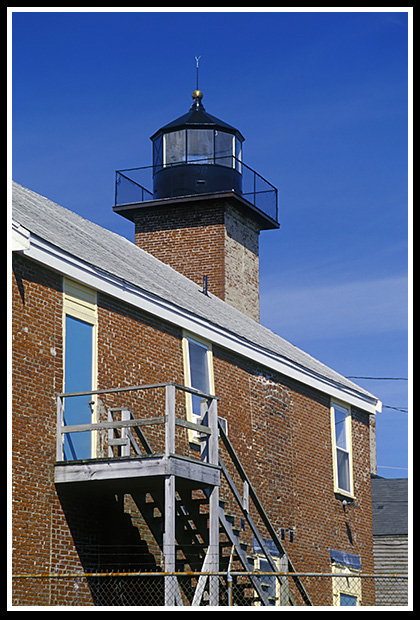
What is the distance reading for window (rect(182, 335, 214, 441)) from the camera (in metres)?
17.8

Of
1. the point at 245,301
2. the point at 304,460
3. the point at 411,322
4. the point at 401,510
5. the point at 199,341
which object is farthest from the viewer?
the point at 401,510

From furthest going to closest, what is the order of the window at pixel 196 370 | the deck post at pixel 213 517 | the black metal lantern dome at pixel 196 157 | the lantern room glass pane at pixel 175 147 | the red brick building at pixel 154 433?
the lantern room glass pane at pixel 175 147, the black metal lantern dome at pixel 196 157, the window at pixel 196 370, the deck post at pixel 213 517, the red brick building at pixel 154 433

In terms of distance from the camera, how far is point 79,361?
1498cm

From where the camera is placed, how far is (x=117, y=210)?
1147 inches

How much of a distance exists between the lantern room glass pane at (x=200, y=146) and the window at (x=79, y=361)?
15111mm

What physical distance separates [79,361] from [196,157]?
625 inches

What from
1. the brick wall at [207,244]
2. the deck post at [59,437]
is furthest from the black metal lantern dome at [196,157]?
the deck post at [59,437]

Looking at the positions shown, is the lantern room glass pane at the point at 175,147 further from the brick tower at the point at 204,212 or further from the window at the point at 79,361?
the window at the point at 79,361

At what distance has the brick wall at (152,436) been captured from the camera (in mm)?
13555

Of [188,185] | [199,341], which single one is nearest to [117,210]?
[188,185]

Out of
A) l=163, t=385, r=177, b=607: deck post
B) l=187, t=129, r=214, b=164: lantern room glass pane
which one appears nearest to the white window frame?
l=187, t=129, r=214, b=164: lantern room glass pane

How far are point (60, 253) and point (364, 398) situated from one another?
1187 centimetres

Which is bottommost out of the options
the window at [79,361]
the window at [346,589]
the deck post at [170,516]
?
the window at [346,589]

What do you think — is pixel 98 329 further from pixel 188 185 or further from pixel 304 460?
pixel 188 185
